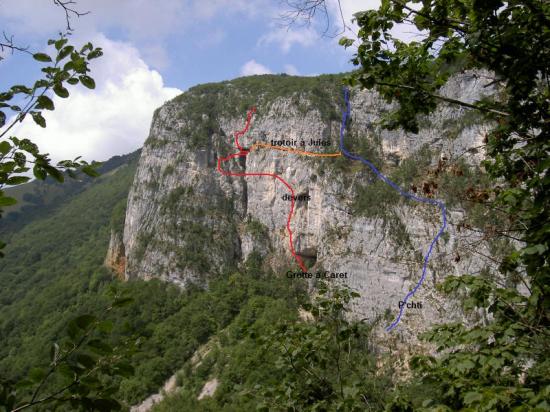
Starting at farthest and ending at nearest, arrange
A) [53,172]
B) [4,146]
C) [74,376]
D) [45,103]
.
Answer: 1. [45,103]
2. [53,172]
3. [4,146]
4. [74,376]

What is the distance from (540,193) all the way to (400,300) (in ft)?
163

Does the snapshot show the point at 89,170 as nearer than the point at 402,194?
Yes

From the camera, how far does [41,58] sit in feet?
6.20

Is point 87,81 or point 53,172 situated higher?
point 87,81

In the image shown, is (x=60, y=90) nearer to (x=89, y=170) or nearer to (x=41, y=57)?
(x=41, y=57)

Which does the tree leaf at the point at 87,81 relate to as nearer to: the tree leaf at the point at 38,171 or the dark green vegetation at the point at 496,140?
the tree leaf at the point at 38,171

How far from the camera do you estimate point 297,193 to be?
197 feet

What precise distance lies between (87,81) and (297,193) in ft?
191

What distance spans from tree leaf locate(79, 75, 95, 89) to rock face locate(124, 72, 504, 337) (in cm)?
4536

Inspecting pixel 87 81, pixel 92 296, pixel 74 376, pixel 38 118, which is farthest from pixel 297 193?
pixel 74 376

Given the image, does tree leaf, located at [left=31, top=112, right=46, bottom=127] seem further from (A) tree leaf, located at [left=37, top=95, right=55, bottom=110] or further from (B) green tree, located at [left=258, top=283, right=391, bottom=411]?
(B) green tree, located at [left=258, top=283, right=391, bottom=411]

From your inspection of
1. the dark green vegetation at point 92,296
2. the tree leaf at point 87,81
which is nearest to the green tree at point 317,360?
the tree leaf at point 87,81

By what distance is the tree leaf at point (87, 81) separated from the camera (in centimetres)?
202

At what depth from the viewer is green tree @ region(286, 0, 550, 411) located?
235cm
